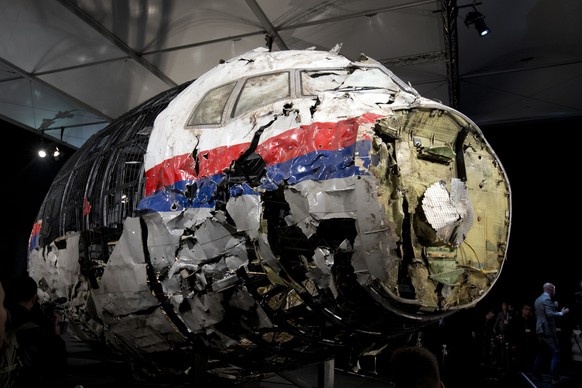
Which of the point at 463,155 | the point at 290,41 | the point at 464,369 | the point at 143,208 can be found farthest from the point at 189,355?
the point at 290,41

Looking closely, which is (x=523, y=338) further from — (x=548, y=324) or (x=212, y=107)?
(x=212, y=107)

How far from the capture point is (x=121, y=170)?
4867 millimetres

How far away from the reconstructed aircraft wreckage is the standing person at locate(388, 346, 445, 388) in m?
0.47

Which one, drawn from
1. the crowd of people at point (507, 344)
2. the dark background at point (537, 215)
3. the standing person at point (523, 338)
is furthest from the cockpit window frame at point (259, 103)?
the dark background at point (537, 215)

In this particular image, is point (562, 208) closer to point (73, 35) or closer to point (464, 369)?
point (464, 369)

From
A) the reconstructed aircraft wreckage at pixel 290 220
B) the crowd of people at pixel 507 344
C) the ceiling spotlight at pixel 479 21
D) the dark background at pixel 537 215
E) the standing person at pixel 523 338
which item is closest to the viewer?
the reconstructed aircraft wreckage at pixel 290 220

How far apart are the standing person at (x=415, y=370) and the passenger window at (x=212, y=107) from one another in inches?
99.9

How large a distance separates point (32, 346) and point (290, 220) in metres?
2.60

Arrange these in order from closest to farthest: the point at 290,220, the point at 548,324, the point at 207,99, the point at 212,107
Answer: the point at 290,220
the point at 212,107
the point at 207,99
the point at 548,324

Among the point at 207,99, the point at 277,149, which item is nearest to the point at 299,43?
the point at 207,99

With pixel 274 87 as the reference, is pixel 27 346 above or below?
below

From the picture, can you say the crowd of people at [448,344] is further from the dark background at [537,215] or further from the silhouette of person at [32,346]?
the dark background at [537,215]

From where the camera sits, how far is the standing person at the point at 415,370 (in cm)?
274

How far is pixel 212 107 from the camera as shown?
4.36 meters
